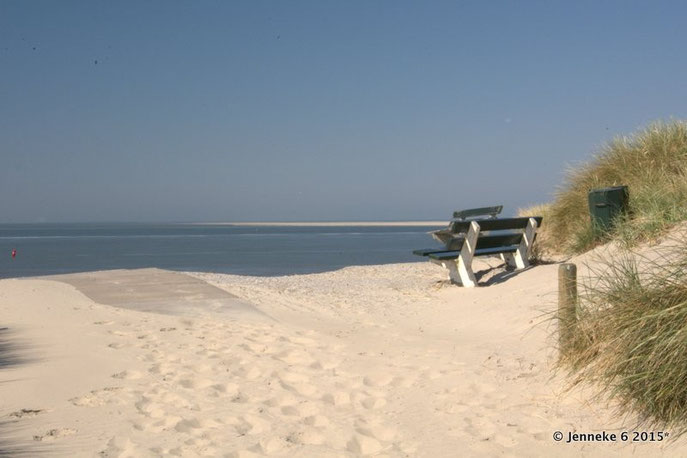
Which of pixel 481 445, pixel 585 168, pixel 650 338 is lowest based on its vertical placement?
pixel 481 445

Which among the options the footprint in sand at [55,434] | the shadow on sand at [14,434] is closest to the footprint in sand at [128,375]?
the shadow on sand at [14,434]

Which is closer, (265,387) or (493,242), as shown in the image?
(265,387)

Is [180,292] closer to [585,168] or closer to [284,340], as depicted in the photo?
[284,340]

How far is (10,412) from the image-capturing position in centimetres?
475

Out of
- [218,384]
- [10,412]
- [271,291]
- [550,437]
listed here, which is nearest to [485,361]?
[550,437]

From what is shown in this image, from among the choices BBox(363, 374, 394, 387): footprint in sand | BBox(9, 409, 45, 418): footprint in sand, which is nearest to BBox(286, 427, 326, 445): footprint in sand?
BBox(363, 374, 394, 387): footprint in sand

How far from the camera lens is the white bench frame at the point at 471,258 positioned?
10.7 m

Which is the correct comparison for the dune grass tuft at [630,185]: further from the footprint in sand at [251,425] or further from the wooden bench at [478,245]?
the footprint in sand at [251,425]

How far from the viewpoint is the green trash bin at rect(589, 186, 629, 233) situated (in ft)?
32.3

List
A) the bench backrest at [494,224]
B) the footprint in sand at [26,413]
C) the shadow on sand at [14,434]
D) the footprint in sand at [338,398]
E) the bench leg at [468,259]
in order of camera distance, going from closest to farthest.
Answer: the shadow on sand at [14,434]
the footprint in sand at [26,413]
the footprint in sand at [338,398]
the bench backrest at [494,224]
the bench leg at [468,259]

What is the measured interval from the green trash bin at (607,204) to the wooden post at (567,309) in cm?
482

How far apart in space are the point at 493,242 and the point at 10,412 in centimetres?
815

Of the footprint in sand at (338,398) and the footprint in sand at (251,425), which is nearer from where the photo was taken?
the footprint in sand at (251,425)

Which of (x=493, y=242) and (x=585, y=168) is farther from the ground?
(x=585, y=168)
